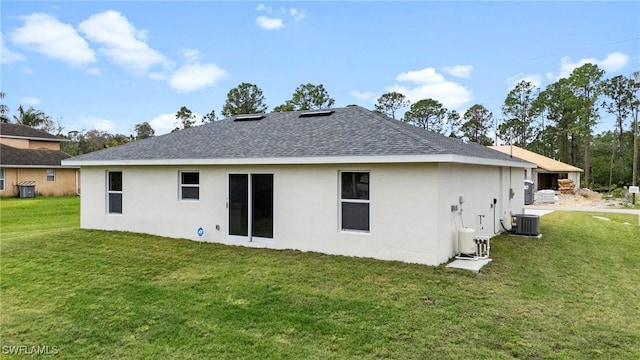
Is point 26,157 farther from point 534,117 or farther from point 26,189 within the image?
point 534,117

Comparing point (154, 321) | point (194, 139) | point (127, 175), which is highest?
point (194, 139)

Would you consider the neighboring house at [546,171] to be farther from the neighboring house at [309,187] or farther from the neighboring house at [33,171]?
the neighboring house at [33,171]

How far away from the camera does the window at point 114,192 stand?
11.3m

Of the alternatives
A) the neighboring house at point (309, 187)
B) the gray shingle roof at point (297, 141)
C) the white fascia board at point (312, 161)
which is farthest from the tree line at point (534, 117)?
the white fascia board at point (312, 161)

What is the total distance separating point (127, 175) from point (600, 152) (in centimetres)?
5767

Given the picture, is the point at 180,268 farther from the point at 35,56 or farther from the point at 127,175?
the point at 35,56

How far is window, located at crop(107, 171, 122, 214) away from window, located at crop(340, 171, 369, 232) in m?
6.81

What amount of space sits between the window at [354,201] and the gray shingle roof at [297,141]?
0.58 m

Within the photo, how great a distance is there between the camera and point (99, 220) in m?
11.5

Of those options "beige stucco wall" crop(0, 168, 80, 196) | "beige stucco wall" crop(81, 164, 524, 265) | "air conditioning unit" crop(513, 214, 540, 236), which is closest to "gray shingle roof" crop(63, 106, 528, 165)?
"beige stucco wall" crop(81, 164, 524, 265)

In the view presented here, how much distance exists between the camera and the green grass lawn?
4617 millimetres

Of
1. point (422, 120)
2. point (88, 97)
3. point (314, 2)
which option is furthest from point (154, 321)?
point (422, 120)

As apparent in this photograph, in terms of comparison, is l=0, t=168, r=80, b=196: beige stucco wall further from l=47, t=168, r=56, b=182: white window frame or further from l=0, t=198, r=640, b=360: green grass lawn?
l=0, t=198, r=640, b=360: green grass lawn

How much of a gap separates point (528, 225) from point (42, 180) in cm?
2841
